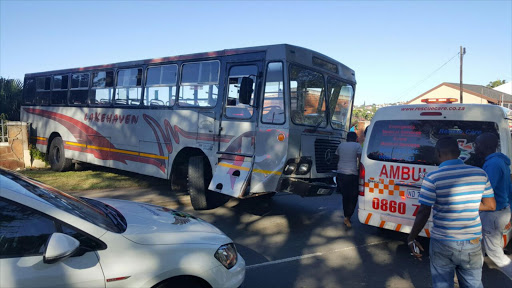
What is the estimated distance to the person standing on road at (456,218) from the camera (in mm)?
2959

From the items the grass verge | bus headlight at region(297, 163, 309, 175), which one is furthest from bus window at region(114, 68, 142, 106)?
bus headlight at region(297, 163, 309, 175)

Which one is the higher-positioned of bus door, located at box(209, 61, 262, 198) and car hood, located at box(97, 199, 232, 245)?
bus door, located at box(209, 61, 262, 198)

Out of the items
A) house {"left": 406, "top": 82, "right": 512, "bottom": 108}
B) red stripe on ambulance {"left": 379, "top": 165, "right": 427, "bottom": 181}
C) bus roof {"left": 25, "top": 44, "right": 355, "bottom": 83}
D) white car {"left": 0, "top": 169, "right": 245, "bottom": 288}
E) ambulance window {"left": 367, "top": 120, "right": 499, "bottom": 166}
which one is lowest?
white car {"left": 0, "top": 169, "right": 245, "bottom": 288}

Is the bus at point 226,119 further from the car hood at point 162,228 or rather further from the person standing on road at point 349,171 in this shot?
the car hood at point 162,228

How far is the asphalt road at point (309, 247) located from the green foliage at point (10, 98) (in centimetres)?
1102

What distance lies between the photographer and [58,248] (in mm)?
2426

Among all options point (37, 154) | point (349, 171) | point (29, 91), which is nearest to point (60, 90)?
point (37, 154)

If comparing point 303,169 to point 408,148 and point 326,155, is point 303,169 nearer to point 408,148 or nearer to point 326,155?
point 326,155

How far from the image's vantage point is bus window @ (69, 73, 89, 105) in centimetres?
1097

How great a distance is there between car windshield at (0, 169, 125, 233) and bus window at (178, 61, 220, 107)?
4467 mm

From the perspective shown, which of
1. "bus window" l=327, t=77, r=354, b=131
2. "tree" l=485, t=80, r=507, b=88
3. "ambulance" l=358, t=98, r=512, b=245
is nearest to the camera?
"ambulance" l=358, t=98, r=512, b=245

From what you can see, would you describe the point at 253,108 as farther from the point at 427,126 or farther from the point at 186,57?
the point at 427,126

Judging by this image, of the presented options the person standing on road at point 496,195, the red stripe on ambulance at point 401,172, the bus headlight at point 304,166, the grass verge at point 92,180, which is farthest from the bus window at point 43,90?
the person standing on road at point 496,195

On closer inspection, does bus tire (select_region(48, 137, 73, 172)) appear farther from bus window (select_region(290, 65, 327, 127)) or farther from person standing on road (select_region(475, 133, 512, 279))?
person standing on road (select_region(475, 133, 512, 279))
